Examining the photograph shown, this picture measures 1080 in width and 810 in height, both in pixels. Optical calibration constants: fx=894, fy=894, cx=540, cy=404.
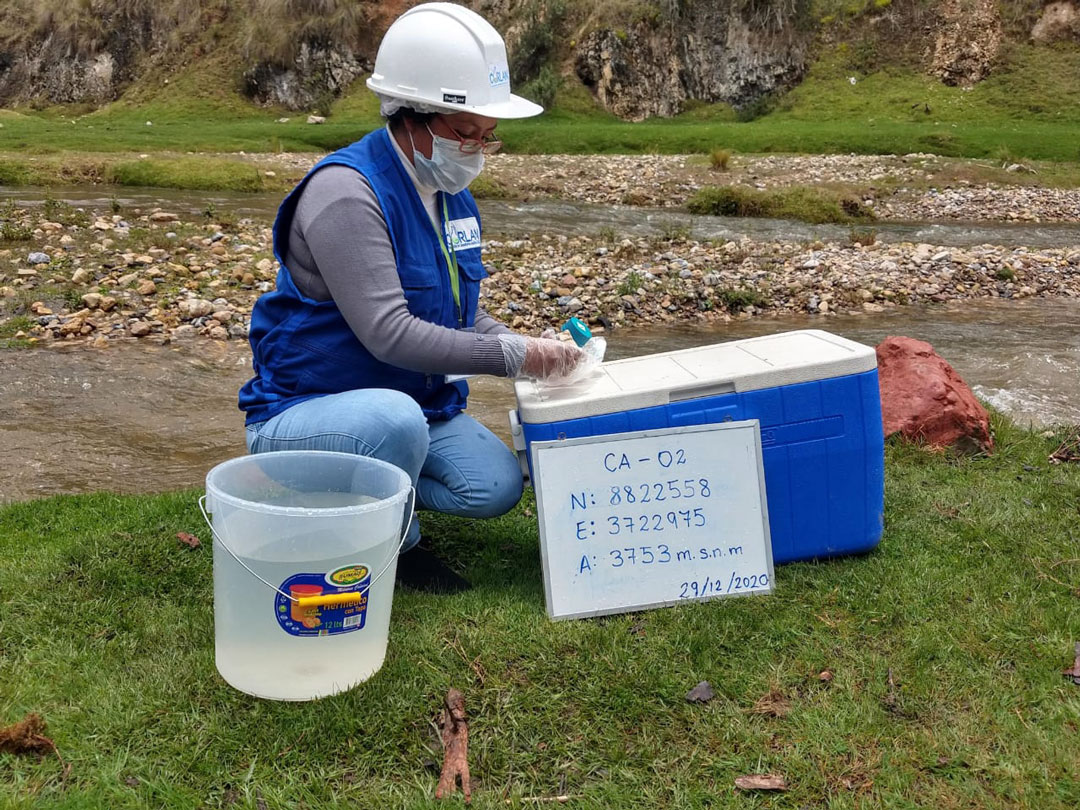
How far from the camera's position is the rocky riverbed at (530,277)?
7.91 metres

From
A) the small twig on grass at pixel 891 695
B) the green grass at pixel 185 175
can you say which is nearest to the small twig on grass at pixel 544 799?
the small twig on grass at pixel 891 695

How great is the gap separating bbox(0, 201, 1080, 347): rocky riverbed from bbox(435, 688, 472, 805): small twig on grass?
6069mm

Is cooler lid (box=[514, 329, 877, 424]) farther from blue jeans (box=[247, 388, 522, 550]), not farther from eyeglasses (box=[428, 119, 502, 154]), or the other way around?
eyeglasses (box=[428, 119, 502, 154])

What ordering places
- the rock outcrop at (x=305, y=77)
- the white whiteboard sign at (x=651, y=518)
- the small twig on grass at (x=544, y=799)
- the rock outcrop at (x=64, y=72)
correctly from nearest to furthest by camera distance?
the small twig on grass at (x=544, y=799) < the white whiteboard sign at (x=651, y=518) < the rock outcrop at (x=305, y=77) < the rock outcrop at (x=64, y=72)

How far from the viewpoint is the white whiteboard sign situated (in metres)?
2.72

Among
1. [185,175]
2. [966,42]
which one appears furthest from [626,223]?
[966,42]

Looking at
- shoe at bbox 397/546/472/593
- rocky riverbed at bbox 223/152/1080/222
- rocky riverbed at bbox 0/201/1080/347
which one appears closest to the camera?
shoe at bbox 397/546/472/593

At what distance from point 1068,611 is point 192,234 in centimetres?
1030

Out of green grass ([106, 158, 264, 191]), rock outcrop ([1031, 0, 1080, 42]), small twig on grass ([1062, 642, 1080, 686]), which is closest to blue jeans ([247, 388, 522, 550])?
small twig on grass ([1062, 642, 1080, 686])

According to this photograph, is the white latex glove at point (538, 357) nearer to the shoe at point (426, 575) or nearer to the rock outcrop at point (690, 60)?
the shoe at point (426, 575)

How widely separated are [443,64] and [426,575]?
162cm

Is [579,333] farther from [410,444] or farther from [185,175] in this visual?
[185,175]

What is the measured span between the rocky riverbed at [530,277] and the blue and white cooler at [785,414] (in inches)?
215

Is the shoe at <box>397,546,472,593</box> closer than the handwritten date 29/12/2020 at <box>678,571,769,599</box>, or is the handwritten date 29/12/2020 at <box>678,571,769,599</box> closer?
the handwritten date 29/12/2020 at <box>678,571,769,599</box>
